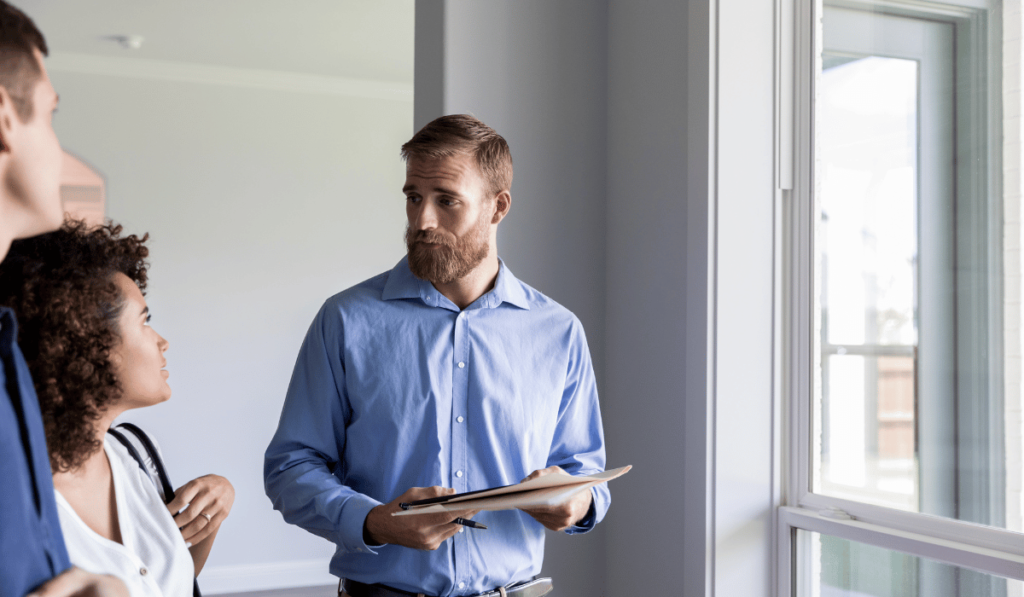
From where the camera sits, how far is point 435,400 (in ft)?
4.89

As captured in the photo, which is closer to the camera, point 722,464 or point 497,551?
point 497,551

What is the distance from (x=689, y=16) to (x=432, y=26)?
64cm

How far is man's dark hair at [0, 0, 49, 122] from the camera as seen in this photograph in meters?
0.61

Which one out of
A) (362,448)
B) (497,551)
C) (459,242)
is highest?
(459,242)

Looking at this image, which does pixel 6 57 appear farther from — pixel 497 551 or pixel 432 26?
pixel 432 26

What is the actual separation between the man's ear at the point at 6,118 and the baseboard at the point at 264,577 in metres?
5.02

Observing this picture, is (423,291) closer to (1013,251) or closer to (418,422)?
(418,422)

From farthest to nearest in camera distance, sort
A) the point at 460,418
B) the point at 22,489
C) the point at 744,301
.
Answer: the point at 744,301 → the point at 460,418 → the point at 22,489

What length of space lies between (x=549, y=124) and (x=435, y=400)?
96cm

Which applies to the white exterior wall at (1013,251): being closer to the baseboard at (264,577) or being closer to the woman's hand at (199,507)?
the woman's hand at (199,507)

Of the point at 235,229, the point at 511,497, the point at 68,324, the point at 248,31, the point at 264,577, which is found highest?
the point at 248,31

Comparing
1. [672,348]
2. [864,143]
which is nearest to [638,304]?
[672,348]

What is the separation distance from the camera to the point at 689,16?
1.94 m

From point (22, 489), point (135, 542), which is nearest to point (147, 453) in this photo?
point (135, 542)
